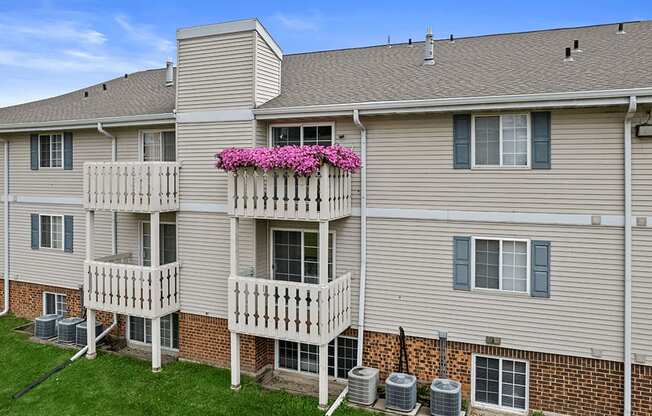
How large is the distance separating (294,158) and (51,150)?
360 inches

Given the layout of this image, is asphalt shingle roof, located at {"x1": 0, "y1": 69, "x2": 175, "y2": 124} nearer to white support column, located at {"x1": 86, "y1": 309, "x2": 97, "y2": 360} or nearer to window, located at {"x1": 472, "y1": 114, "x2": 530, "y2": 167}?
white support column, located at {"x1": 86, "y1": 309, "x2": 97, "y2": 360}

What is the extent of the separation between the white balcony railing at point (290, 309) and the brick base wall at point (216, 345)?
1153 millimetres

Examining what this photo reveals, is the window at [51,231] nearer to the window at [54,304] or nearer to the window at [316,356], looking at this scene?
the window at [54,304]

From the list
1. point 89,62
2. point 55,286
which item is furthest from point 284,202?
point 89,62

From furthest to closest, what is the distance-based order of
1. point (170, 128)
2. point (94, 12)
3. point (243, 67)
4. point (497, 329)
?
point (94, 12) → point (170, 128) → point (243, 67) → point (497, 329)

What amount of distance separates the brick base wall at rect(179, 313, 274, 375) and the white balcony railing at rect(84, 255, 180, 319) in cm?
65

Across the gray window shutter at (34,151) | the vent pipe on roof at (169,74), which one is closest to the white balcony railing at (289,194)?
the vent pipe on roof at (169,74)

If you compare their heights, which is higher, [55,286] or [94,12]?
[94,12]

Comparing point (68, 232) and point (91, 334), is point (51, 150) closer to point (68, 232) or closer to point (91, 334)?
point (68, 232)

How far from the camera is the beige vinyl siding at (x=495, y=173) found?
27.3 feet

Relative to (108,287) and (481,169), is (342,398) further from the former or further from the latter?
(108,287)

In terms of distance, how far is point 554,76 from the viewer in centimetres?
913

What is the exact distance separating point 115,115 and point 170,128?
72.8 inches

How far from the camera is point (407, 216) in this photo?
382 inches
